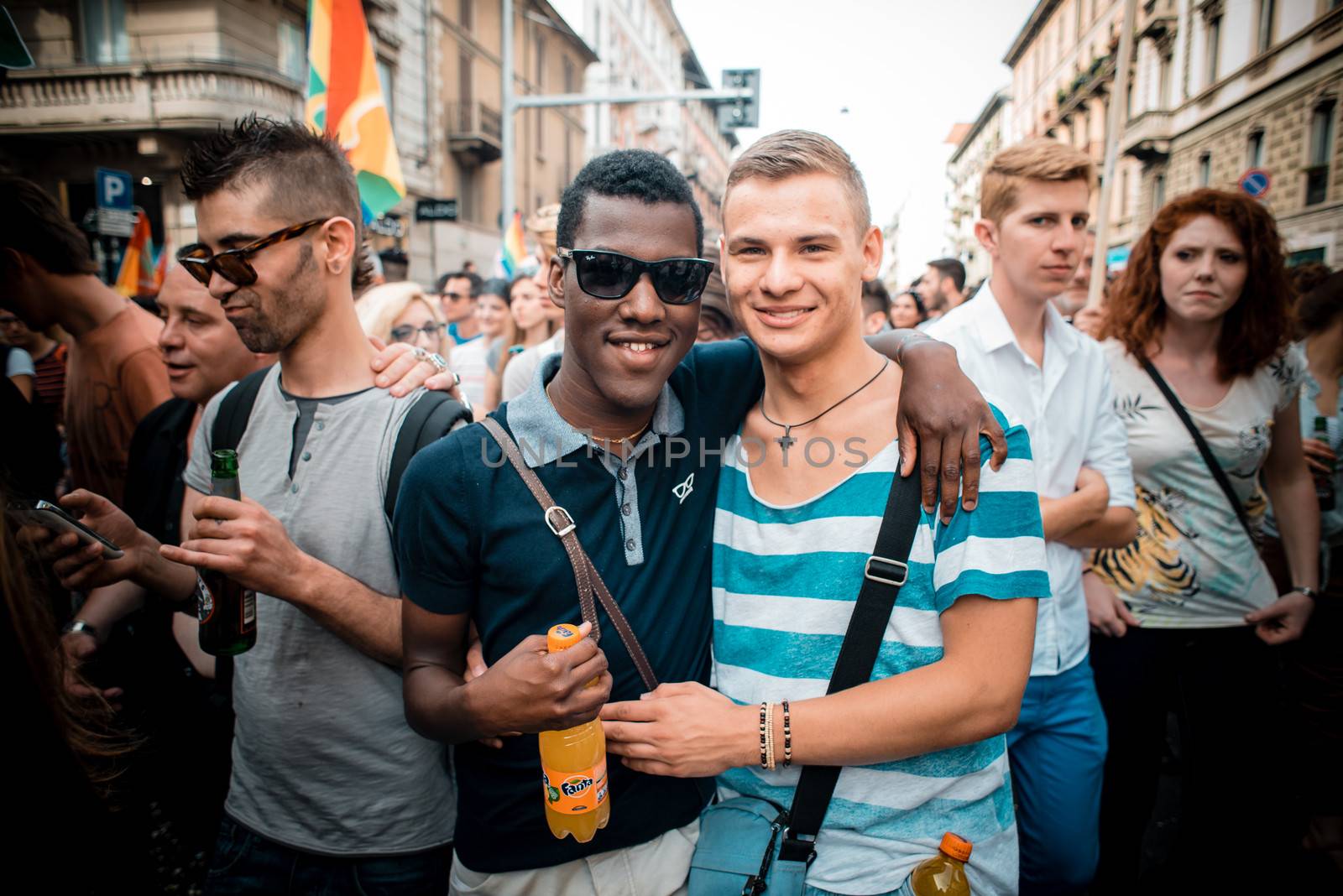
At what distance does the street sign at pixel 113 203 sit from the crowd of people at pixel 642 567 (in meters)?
5.99

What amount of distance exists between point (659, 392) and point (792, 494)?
17.2 inches

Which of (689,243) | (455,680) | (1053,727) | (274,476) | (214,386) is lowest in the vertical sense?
(1053,727)

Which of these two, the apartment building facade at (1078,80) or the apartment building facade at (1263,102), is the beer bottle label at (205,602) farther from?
the apartment building facade at (1078,80)

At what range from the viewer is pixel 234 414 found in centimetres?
216

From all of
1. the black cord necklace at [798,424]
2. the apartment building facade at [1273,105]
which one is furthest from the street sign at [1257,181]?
the black cord necklace at [798,424]

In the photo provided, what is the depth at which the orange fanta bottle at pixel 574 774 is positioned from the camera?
144 centimetres

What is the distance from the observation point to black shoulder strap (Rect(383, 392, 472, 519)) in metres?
1.91

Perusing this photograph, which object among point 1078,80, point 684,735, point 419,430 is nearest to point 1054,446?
point 684,735

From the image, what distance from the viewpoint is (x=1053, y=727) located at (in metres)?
2.44

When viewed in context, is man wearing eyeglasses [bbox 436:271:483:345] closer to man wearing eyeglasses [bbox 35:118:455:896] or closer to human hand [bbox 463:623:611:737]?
man wearing eyeglasses [bbox 35:118:455:896]

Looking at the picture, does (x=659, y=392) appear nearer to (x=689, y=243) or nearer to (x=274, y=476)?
(x=689, y=243)

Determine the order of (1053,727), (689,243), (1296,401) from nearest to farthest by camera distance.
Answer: (689,243), (1053,727), (1296,401)

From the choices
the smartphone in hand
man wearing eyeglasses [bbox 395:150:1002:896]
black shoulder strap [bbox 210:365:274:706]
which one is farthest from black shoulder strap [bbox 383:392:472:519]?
the smartphone in hand

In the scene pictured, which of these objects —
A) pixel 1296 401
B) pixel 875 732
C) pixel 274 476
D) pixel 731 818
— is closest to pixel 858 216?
pixel 875 732
